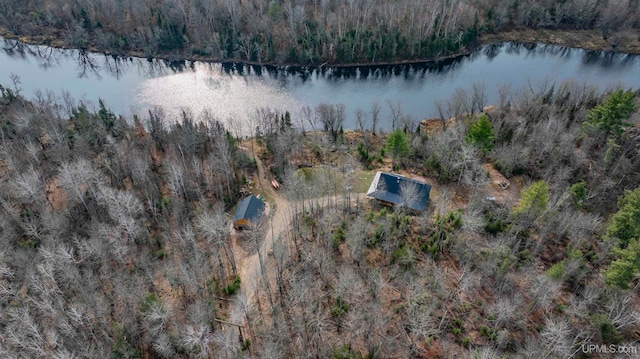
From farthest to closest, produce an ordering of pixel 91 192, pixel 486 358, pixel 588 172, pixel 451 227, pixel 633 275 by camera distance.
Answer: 1. pixel 588 172
2. pixel 91 192
3. pixel 451 227
4. pixel 633 275
5. pixel 486 358

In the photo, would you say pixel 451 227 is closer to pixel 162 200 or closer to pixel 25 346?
pixel 162 200

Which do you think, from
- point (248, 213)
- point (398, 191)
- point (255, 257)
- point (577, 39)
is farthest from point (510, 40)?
point (255, 257)

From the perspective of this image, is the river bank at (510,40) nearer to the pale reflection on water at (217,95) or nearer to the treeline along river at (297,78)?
the treeline along river at (297,78)

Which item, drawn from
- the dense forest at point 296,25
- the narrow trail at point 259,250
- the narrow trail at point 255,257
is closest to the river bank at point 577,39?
the dense forest at point 296,25

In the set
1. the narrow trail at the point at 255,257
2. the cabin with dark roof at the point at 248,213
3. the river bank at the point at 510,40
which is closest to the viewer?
the narrow trail at the point at 255,257

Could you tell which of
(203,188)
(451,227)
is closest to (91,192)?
(203,188)

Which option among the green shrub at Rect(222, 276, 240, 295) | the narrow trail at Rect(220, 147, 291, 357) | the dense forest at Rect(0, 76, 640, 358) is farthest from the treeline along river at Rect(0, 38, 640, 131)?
the green shrub at Rect(222, 276, 240, 295)

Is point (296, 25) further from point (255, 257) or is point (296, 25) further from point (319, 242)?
point (255, 257)
